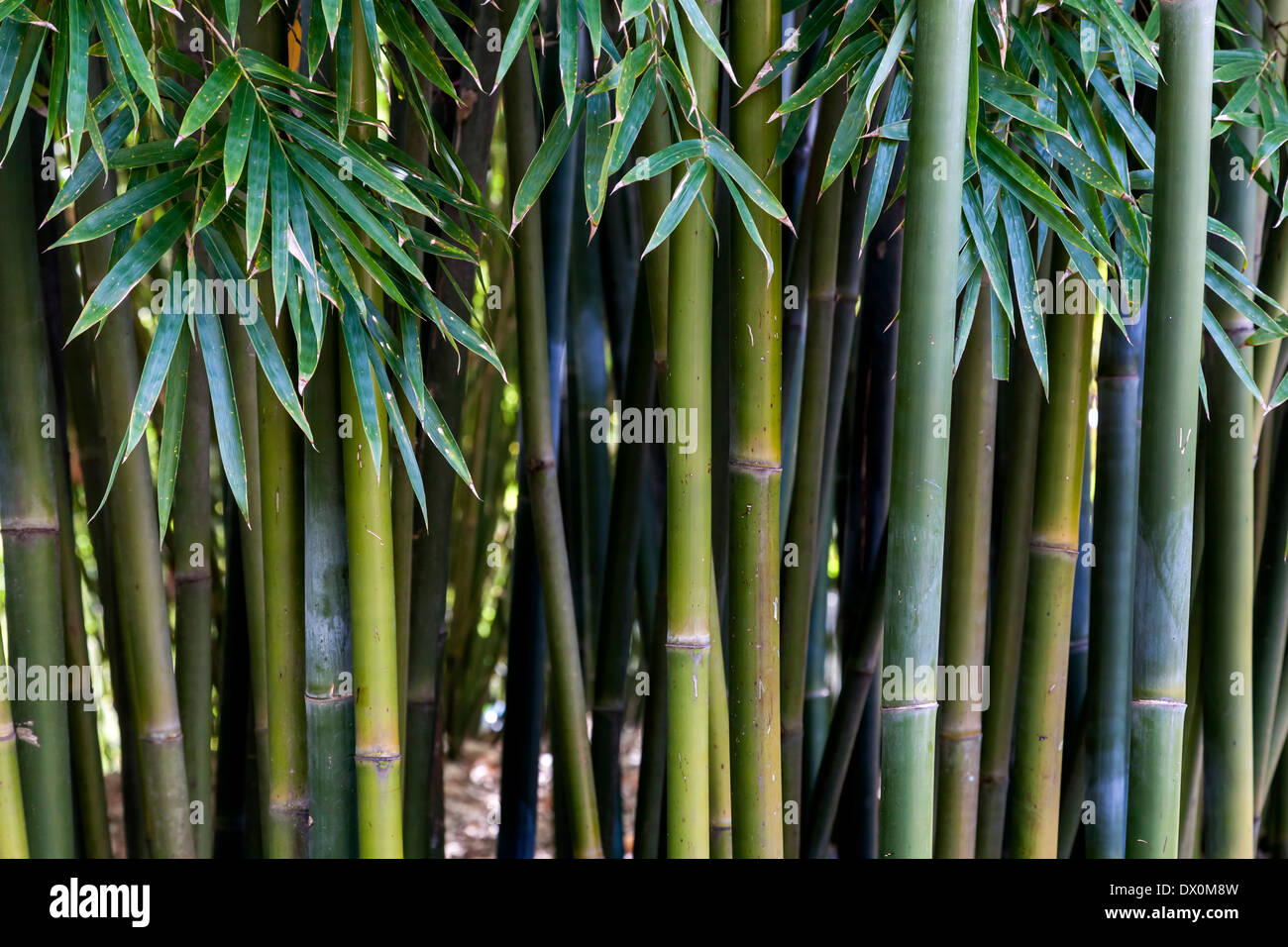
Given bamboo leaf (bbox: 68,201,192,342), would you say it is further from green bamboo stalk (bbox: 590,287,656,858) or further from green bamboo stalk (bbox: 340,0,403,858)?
green bamboo stalk (bbox: 590,287,656,858)

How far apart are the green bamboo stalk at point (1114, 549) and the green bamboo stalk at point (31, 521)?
1283 millimetres

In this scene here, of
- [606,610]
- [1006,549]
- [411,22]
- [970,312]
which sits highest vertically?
[411,22]

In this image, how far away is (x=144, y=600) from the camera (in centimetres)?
117

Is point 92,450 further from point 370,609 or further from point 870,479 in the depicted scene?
point 870,479

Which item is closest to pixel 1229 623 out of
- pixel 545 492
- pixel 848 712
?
pixel 848 712

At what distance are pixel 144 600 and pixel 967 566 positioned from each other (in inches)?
39.0

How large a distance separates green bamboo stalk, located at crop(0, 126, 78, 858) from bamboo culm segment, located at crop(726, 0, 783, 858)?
78 centimetres

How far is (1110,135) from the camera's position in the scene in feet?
3.81

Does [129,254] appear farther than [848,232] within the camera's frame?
No

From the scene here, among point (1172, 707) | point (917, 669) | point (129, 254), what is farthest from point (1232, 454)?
point (129, 254)

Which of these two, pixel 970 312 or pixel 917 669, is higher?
pixel 970 312
